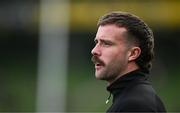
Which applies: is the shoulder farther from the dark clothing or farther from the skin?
the skin

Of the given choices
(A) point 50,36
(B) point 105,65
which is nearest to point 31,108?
(A) point 50,36

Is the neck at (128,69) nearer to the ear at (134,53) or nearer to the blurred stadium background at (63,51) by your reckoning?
the ear at (134,53)

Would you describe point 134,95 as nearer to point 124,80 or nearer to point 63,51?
point 124,80

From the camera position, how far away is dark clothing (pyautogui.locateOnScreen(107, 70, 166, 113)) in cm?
381

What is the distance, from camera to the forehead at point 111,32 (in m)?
4.13

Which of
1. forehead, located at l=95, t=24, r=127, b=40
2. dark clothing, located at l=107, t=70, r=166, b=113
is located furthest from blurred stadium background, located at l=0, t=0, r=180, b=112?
dark clothing, located at l=107, t=70, r=166, b=113

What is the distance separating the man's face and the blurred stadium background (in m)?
11.1

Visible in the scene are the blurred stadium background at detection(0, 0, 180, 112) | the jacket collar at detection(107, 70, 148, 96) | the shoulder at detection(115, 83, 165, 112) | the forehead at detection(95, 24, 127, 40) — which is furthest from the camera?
the blurred stadium background at detection(0, 0, 180, 112)

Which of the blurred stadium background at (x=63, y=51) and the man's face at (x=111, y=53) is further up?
the man's face at (x=111, y=53)

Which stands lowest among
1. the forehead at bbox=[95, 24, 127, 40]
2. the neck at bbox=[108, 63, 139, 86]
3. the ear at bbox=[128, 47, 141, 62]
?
the neck at bbox=[108, 63, 139, 86]

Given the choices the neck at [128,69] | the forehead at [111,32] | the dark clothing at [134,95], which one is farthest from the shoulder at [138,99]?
the forehead at [111,32]

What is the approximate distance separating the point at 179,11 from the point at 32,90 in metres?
3.79

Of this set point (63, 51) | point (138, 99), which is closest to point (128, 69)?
point (138, 99)

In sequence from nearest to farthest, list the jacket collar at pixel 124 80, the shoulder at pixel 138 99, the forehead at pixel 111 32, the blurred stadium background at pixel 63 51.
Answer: the shoulder at pixel 138 99
the jacket collar at pixel 124 80
the forehead at pixel 111 32
the blurred stadium background at pixel 63 51
